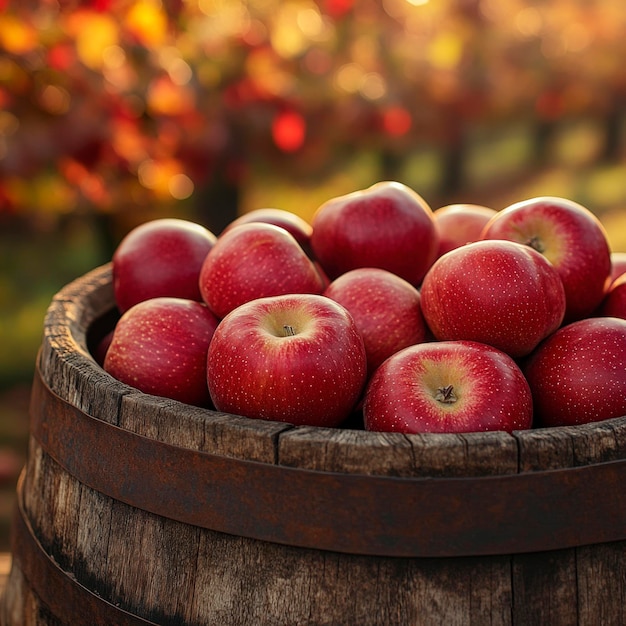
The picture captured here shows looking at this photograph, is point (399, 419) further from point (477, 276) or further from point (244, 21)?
point (244, 21)

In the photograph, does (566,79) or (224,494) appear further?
(566,79)

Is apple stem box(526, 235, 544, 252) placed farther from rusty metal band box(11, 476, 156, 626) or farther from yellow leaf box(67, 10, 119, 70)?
yellow leaf box(67, 10, 119, 70)

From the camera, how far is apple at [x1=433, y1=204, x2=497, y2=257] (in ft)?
7.22

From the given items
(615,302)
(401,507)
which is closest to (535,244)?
(615,302)

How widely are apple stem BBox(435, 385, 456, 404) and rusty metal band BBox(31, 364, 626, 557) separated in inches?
10.1

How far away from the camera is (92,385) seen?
1.52 metres

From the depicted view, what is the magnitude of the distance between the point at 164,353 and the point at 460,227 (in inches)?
35.7

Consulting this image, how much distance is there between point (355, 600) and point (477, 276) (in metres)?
0.69

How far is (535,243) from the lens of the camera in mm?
1883

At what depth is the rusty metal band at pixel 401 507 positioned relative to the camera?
4.15 ft

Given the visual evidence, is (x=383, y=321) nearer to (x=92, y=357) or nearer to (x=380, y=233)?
(x=380, y=233)

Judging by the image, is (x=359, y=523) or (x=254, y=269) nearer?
(x=359, y=523)

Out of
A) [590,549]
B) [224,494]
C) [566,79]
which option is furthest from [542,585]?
[566,79]

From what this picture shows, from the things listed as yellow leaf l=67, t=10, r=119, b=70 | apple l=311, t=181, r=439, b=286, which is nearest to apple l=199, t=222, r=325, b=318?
apple l=311, t=181, r=439, b=286
